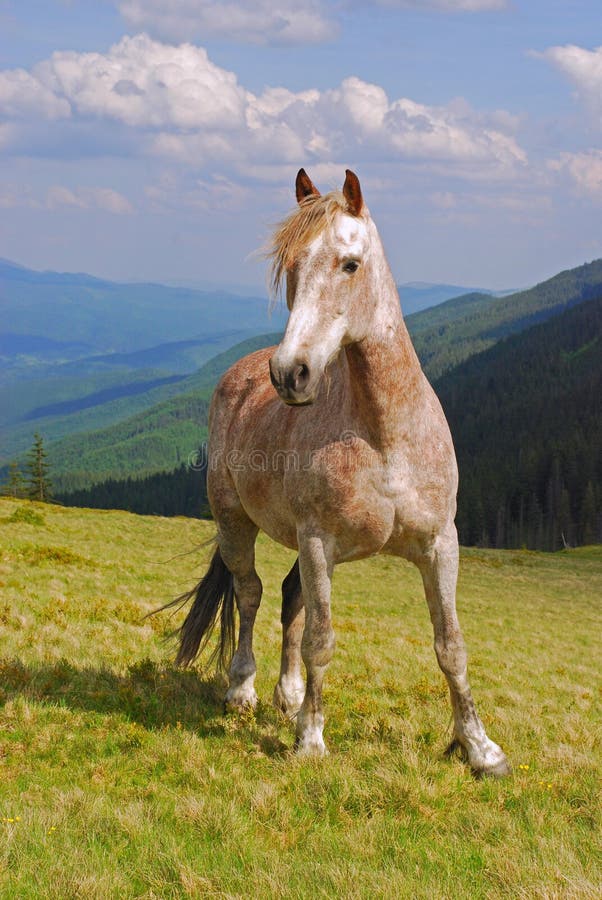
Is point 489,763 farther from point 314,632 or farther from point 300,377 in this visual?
point 300,377

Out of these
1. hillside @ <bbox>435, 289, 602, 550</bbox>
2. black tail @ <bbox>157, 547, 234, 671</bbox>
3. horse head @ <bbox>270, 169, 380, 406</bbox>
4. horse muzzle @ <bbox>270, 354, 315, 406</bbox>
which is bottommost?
hillside @ <bbox>435, 289, 602, 550</bbox>

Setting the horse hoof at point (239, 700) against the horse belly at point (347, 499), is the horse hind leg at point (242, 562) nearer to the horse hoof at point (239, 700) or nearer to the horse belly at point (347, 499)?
the horse hoof at point (239, 700)

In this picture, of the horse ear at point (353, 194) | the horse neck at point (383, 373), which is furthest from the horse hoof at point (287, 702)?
the horse ear at point (353, 194)

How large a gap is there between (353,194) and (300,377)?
145 centimetres

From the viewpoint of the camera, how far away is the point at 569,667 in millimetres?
14820

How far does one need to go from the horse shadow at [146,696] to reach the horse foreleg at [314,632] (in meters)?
0.26

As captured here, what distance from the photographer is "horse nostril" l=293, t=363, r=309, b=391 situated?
443 cm

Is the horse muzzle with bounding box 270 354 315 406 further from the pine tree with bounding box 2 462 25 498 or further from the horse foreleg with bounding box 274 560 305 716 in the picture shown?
the pine tree with bounding box 2 462 25 498

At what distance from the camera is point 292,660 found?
7383 millimetres

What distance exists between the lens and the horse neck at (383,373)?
5.31 meters

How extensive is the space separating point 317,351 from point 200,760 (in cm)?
336

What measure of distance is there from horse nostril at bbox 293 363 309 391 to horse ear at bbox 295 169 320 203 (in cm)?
164

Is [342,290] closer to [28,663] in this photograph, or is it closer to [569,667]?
[28,663]

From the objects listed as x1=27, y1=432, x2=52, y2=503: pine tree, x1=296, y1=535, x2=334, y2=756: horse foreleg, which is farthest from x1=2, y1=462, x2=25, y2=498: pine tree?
x1=296, y1=535, x2=334, y2=756: horse foreleg
